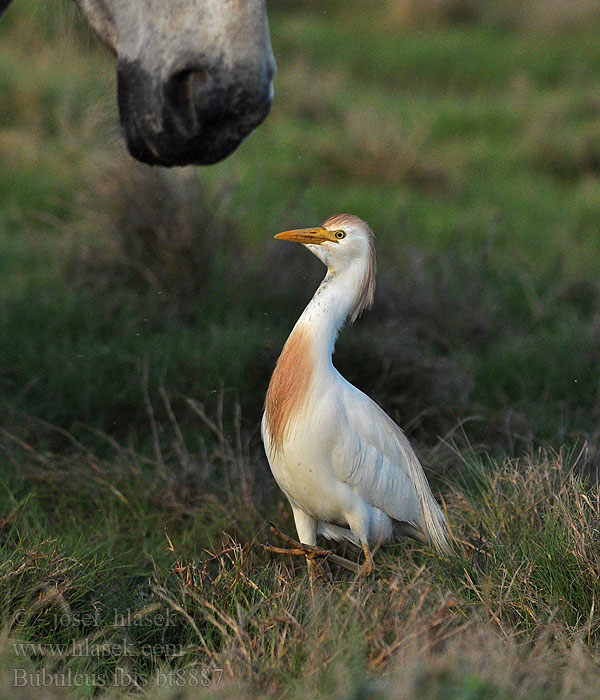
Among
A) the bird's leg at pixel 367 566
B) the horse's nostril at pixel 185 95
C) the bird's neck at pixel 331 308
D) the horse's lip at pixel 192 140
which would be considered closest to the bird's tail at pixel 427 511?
the bird's leg at pixel 367 566

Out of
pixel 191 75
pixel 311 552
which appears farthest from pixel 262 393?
pixel 191 75

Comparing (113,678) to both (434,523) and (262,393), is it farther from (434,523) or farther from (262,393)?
(262,393)

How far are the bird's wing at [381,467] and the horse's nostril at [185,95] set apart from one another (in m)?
1.01

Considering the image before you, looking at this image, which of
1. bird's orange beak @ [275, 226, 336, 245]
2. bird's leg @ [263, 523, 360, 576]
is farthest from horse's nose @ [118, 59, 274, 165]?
bird's leg @ [263, 523, 360, 576]

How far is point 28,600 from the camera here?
2.87 metres

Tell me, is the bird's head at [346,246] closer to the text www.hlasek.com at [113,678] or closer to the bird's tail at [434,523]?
the bird's tail at [434,523]

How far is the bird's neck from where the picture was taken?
11.1 ft

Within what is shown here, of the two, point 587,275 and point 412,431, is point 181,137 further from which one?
point 587,275

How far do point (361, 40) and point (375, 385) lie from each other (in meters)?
10.6

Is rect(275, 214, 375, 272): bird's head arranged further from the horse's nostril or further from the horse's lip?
the horse's nostril

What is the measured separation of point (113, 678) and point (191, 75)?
155cm

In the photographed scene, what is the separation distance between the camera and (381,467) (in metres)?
3.44

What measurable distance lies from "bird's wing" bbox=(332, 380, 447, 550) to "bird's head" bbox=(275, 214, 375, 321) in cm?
36

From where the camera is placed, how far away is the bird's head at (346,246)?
11.3 feet
